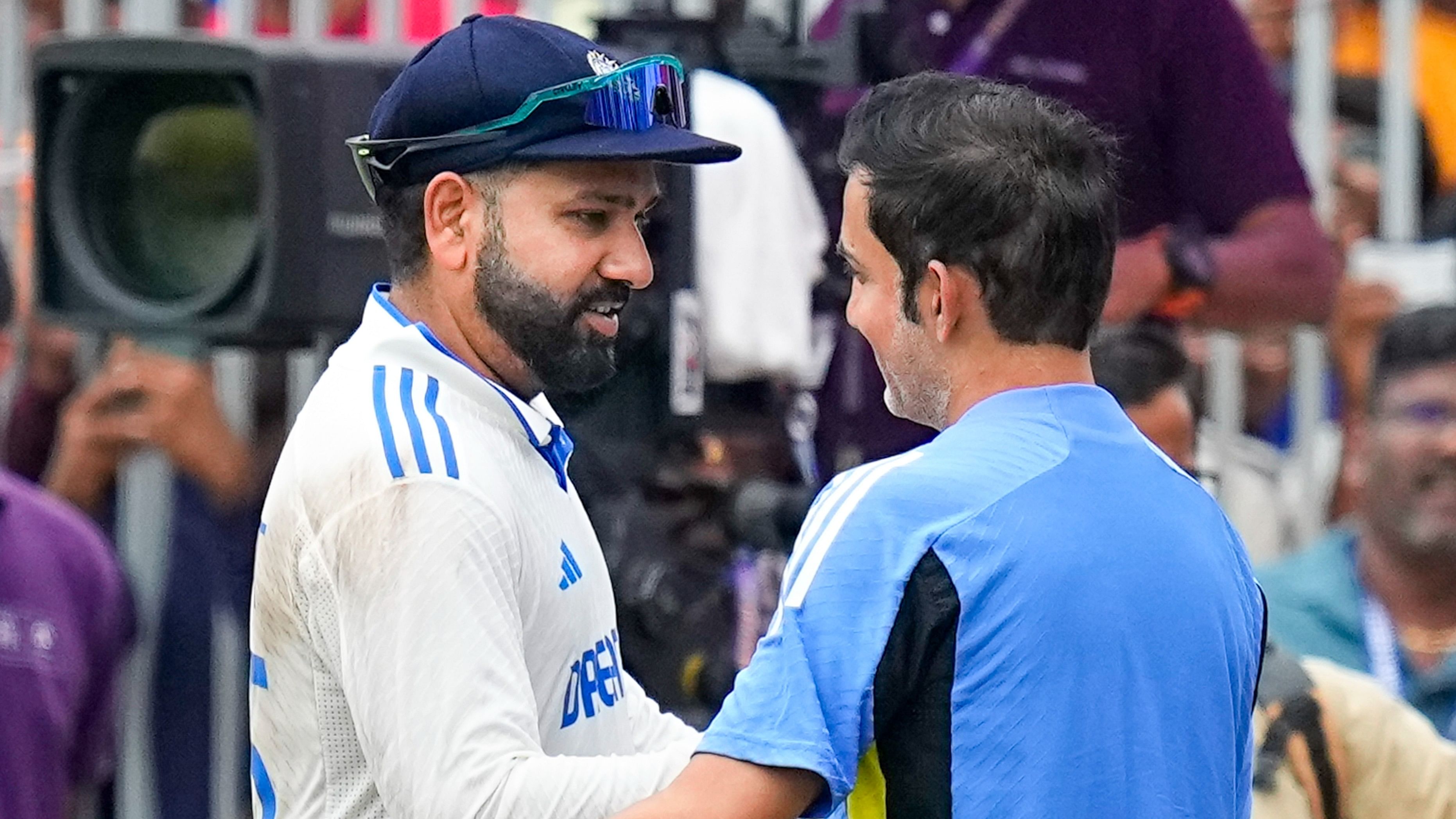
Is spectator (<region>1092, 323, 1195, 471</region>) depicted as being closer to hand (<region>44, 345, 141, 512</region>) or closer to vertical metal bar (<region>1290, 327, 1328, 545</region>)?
vertical metal bar (<region>1290, 327, 1328, 545</region>)

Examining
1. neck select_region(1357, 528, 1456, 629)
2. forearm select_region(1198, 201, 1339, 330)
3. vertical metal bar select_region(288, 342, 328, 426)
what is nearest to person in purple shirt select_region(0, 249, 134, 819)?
vertical metal bar select_region(288, 342, 328, 426)

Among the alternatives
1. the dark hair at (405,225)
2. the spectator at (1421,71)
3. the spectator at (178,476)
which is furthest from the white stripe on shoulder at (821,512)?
the spectator at (1421,71)

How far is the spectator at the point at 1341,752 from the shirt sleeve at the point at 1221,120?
971 millimetres

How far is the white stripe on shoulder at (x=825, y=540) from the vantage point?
2.00 m

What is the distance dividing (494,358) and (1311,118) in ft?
8.84

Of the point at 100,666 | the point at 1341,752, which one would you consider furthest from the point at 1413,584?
the point at 100,666

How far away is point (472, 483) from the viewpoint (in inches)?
92.4

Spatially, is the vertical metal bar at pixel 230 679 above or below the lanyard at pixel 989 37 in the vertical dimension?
below

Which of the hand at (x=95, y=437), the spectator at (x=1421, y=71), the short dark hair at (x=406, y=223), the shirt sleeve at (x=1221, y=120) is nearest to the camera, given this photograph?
the short dark hair at (x=406, y=223)

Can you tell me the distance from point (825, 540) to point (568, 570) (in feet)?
1.76

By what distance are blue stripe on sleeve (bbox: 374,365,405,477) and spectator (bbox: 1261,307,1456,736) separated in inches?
79.7

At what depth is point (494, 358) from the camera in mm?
2557

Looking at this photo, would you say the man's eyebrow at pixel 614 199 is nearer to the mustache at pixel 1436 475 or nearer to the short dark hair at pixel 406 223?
the short dark hair at pixel 406 223

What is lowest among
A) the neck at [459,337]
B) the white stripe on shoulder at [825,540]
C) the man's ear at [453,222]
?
the white stripe on shoulder at [825,540]
